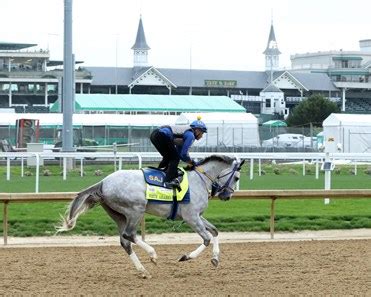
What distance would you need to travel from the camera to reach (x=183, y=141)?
11.7 m

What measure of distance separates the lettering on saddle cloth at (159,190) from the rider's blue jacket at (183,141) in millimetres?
315

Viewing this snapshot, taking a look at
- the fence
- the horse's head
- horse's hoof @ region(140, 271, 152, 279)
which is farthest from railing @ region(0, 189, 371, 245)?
the fence

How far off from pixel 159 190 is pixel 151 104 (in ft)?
202

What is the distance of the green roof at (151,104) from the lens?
2756 inches

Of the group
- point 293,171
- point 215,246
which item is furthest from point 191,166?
point 293,171

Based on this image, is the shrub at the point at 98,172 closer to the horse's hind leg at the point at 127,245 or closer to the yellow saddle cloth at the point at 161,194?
the horse's hind leg at the point at 127,245

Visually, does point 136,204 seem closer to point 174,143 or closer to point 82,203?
point 82,203

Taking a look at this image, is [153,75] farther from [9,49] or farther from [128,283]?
[128,283]

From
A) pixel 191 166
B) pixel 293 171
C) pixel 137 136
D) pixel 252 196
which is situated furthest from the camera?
pixel 137 136

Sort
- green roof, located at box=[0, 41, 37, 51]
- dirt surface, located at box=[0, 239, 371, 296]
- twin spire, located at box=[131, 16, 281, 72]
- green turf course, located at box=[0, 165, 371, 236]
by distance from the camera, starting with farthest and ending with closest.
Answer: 1. twin spire, located at box=[131, 16, 281, 72]
2. green roof, located at box=[0, 41, 37, 51]
3. green turf course, located at box=[0, 165, 371, 236]
4. dirt surface, located at box=[0, 239, 371, 296]

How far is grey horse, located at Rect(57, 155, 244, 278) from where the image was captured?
11.3 metres

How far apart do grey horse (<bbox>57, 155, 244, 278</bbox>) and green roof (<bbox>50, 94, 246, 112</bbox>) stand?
56.3m

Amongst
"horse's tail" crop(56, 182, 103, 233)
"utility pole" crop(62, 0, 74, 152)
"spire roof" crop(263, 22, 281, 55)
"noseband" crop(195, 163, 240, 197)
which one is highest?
"spire roof" crop(263, 22, 281, 55)

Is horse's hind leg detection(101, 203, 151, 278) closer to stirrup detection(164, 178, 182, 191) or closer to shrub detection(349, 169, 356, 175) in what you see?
stirrup detection(164, 178, 182, 191)
